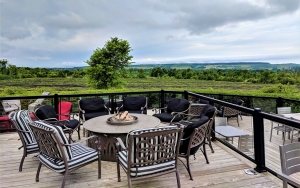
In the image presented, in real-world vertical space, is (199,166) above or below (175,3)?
below

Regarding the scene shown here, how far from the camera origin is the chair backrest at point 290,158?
181cm

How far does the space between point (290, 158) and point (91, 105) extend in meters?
4.78

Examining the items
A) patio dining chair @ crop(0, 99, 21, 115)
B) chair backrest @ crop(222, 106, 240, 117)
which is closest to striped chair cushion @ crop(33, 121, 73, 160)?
patio dining chair @ crop(0, 99, 21, 115)

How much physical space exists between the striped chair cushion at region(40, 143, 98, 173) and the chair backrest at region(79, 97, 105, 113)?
2.78m

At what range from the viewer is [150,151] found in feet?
7.63

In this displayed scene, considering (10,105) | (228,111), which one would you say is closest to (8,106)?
(10,105)

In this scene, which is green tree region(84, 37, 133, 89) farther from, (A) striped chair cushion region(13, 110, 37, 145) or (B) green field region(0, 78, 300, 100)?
(A) striped chair cushion region(13, 110, 37, 145)

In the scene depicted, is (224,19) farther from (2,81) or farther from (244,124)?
(2,81)

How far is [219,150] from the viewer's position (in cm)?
395

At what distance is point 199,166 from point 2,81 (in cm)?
1414

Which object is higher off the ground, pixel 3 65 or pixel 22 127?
pixel 3 65

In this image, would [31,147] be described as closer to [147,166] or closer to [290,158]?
[147,166]

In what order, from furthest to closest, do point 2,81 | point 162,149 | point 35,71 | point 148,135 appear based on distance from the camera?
point 35,71, point 2,81, point 162,149, point 148,135

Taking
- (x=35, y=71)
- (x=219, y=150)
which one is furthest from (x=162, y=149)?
(x=35, y=71)
